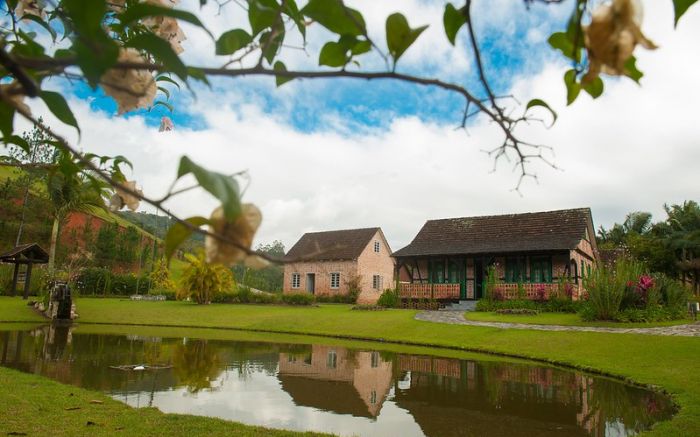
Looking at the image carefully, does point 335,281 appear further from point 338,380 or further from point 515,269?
point 338,380

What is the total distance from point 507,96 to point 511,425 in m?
6.58

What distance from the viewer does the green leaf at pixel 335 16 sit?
2.71ft

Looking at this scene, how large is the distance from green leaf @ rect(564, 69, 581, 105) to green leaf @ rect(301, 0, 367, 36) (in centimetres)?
36

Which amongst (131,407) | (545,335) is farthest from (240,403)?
(545,335)

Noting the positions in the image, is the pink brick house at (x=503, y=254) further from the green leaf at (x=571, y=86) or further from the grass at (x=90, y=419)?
the green leaf at (x=571, y=86)

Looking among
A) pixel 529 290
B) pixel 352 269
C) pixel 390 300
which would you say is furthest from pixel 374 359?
pixel 352 269

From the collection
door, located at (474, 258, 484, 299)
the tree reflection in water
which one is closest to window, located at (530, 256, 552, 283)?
door, located at (474, 258, 484, 299)

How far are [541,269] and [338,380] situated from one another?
17357 millimetres

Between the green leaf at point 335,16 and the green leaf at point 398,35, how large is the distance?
48 millimetres

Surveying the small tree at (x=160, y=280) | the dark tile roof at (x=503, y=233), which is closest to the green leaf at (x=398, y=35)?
the dark tile roof at (x=503, y=233)

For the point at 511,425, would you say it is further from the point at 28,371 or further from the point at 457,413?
the point at 28,371

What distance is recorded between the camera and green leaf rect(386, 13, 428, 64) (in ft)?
2.60

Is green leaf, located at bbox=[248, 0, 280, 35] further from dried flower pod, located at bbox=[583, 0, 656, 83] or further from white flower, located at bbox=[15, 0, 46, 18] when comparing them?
white flower, located at bbox=[15, 0, 46, 18]

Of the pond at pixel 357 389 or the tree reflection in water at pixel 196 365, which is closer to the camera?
the pond at pixel 357 389
